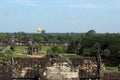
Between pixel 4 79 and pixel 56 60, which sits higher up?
pixel 56 60

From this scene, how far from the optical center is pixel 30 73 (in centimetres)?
1669

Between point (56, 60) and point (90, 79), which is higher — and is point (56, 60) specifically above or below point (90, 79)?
above

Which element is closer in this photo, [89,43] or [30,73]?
[30,73]

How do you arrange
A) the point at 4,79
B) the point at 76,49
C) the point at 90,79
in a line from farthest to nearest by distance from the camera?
the point at 76,49
the point at 4,79
the point at 90,79

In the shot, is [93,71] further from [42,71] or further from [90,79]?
[42,71]

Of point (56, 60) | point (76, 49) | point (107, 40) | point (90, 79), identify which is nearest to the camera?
point (56, 60)

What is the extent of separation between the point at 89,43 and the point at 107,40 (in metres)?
7.01

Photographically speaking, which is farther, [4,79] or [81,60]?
[4,79]

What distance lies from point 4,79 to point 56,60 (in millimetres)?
4923

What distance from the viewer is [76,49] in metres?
110

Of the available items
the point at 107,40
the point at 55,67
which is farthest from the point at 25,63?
the point at 107,40

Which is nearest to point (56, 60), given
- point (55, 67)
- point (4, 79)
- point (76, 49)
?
point (55, 67)

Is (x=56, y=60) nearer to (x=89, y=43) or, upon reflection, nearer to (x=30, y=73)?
(x=30, y=73)

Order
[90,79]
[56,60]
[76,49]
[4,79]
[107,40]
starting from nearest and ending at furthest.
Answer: [56,60] < [90,79] < [4,79] < [107,40] < [76,49]
